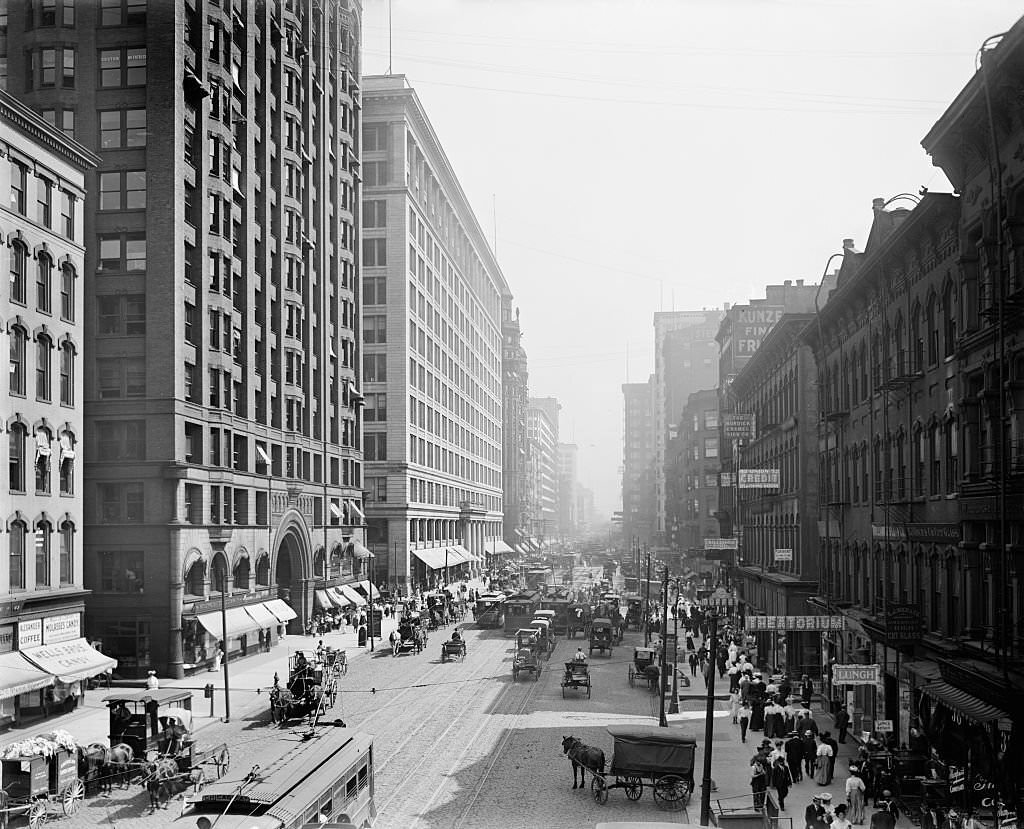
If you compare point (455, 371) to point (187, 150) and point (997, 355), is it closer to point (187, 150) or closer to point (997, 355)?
point (187, 150)

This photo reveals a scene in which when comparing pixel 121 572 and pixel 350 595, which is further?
pixel 350 595

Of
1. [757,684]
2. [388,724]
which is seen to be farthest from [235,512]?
[757,684]

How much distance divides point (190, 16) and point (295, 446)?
1071 inches

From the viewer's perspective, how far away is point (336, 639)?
67.4m

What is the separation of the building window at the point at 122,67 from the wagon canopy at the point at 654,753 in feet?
135

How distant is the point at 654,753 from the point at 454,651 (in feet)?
99.9

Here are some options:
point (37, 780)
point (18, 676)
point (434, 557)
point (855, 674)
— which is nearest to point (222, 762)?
point (37, 780)

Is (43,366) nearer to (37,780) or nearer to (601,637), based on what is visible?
(37,780)

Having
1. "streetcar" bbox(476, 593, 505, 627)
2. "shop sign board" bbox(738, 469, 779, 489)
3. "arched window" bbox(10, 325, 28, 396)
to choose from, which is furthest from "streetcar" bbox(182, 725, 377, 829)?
"streetcar" bbox(476, 593, 505, 627)

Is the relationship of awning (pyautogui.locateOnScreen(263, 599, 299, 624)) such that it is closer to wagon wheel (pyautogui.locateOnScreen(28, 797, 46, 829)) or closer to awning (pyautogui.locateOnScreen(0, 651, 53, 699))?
awning (pyautogui.locateOnScreen(0, 651, 53, 699))

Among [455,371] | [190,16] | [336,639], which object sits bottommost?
[336,639]

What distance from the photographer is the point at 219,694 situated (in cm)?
4581

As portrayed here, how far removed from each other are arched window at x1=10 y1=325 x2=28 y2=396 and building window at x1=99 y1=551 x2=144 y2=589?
1292 centimetres

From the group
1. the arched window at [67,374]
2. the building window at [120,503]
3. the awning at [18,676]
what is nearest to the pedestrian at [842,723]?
the awning at [18,676]
